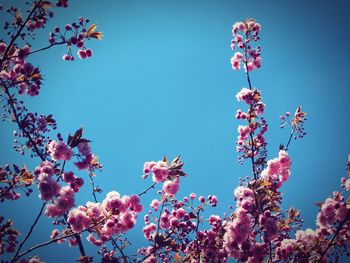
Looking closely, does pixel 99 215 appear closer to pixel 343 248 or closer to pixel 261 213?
pixel 261 213

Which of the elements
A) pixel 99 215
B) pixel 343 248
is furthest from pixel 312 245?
pixel 99 215

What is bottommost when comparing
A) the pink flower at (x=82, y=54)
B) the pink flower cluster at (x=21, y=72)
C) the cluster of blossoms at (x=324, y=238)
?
the cluster of blossoms at (x=324, y=238)

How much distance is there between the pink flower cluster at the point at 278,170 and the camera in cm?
507

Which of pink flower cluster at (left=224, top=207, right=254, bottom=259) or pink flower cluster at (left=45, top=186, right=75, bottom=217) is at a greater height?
pink flower cluster at (left=45, top=186, right=75, bottom=217)

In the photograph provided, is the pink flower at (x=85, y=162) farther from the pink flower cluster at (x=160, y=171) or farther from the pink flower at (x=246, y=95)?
the pink flower at (x=246, y=95)

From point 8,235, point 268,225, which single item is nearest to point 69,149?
point 8,235

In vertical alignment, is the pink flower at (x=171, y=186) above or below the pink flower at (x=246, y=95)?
below

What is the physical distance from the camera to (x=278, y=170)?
5.07m

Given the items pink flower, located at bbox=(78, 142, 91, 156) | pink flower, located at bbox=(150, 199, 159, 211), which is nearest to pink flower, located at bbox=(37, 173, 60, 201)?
pink flower, located at bbox=(78, 142, 91, 156)

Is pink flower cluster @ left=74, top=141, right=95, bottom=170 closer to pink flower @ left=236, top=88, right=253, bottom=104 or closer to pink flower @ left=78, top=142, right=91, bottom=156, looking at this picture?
pink flower @ left=78, top=142, right=91, bottom=156

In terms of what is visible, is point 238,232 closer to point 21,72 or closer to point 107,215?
point 107,215

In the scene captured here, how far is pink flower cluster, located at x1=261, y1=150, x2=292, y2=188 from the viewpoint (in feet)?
16.6

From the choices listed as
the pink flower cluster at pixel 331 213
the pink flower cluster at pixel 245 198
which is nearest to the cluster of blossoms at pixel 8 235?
the pink flower cluster at pixel 245 198

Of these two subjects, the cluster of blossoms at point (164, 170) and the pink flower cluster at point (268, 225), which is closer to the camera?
the pink flower cluster at point (268, 225)
